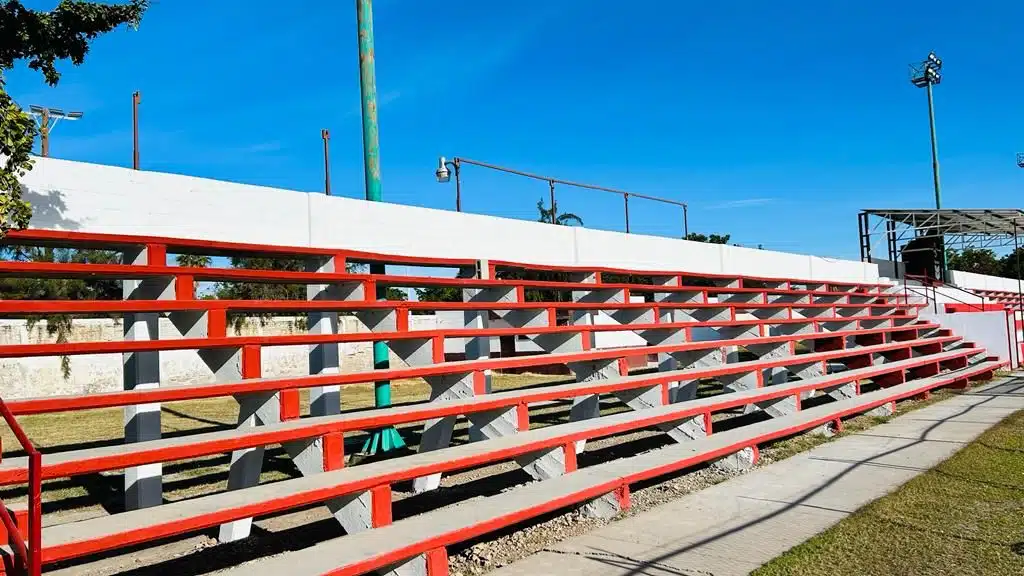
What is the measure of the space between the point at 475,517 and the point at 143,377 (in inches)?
80.5

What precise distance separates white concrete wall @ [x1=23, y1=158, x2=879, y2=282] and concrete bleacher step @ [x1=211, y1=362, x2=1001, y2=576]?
244cm

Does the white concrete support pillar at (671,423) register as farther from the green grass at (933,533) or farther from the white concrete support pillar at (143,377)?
the white concrete support pillar at (143,377)

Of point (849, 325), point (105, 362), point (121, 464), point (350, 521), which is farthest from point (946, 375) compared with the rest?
point (105, 362)

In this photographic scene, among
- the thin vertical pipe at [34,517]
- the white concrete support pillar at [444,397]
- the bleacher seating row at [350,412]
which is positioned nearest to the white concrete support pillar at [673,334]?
the bleacher seating row at [350,412]

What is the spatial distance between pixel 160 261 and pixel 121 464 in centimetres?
158

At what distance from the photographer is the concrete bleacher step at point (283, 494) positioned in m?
2.98

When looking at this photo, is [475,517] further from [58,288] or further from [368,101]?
[58,288]

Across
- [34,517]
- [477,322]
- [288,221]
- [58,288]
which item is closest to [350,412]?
[477,322]

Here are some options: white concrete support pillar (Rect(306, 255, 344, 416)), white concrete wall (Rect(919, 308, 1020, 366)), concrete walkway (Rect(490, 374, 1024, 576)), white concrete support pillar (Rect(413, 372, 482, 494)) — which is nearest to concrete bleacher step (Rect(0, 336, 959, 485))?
white concrete support pillar (Rect(413, 372, 482, 494))

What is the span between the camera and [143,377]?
4340 millimetres

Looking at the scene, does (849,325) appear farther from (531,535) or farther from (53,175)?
(53,175)

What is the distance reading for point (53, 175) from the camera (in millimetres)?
4500

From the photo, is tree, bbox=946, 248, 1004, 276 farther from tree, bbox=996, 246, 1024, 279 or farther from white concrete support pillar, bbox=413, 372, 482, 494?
white concrete support pillar, bbox=413, 372, 482, 494

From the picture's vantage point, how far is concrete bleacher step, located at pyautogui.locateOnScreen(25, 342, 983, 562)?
9.79 feet
